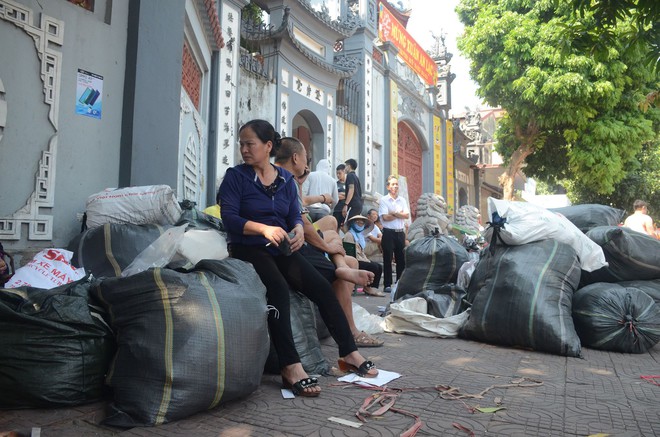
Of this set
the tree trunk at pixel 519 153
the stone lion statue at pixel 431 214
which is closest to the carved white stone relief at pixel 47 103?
the stone lion statue at pixel 431 214

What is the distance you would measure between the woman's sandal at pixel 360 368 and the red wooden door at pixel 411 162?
11978 mm

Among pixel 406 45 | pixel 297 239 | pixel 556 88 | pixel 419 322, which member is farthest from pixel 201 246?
pixel 406 45

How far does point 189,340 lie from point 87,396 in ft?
1.76

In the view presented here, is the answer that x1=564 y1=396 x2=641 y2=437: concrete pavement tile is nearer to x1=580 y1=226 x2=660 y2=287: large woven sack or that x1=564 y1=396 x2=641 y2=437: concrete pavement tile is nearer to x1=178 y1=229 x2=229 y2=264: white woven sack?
x1=580 y1=226 x2=660 y2=287: large woven sack

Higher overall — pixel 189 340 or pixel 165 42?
pixel 165 42

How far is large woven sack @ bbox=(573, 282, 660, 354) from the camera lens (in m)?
3.45

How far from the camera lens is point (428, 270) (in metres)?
4.61

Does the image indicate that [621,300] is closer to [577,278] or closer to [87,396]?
[577,278]

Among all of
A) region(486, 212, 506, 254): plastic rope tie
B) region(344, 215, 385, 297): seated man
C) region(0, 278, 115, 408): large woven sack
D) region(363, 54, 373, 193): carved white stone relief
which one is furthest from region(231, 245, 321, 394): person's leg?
region(363, 54, 373, 193): carved white stone relief

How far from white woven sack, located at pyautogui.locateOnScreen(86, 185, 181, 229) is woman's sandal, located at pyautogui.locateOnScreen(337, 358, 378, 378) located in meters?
1.67

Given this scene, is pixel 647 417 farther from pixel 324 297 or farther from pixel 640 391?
pixel 324 297

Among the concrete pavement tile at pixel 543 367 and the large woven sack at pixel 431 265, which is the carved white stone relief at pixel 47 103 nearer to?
the large woven sack at pixel 431 265

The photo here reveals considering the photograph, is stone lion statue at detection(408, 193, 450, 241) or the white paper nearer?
the white paper

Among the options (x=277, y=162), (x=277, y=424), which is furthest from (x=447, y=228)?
(x=277, y=424)
